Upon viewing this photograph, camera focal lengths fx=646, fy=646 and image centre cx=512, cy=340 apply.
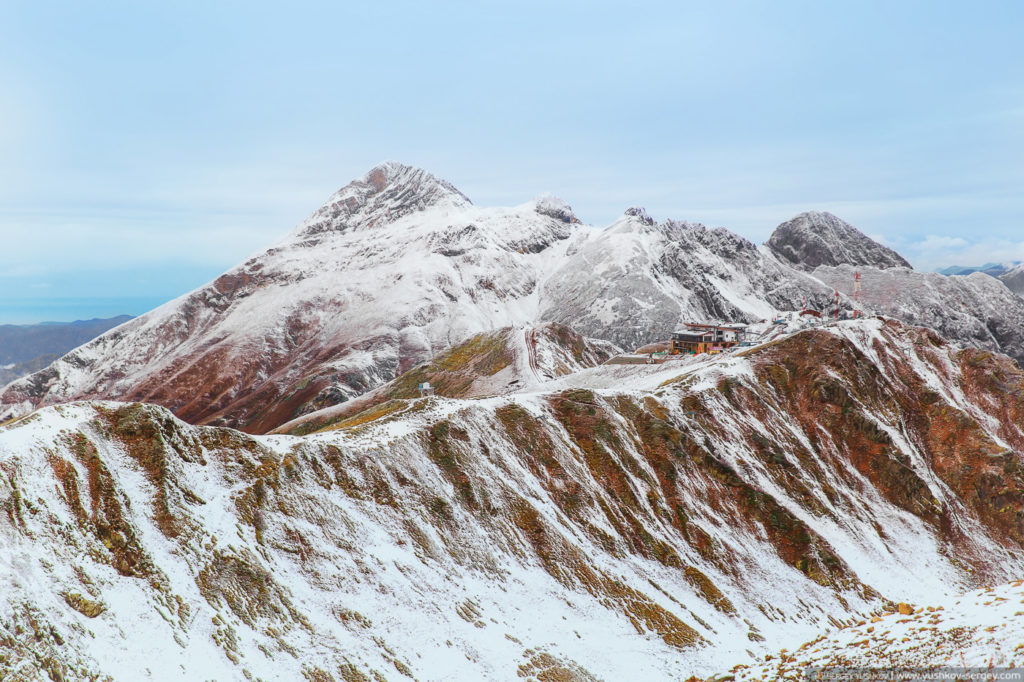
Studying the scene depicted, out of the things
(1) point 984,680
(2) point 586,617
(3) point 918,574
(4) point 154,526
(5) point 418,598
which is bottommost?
(3) point 918,574

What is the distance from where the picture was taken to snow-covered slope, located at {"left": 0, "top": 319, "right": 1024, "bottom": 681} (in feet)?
118

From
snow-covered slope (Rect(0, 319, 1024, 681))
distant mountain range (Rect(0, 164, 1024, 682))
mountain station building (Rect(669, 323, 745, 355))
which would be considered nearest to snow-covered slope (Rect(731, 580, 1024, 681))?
distant mountain range (Rect(0, 164, 1024, 682))

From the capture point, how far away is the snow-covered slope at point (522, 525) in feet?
118

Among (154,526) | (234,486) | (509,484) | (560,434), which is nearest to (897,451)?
(560,434)

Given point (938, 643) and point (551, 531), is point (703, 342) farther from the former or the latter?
point (938, 643)

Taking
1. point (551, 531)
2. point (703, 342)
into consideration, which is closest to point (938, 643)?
point (551, 531)

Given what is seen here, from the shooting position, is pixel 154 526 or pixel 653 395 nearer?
pixel 154 526

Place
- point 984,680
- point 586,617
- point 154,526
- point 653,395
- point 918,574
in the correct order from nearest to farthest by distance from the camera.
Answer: point 984,680, point 154,526, point 586,617, point 918,574, point 653,395

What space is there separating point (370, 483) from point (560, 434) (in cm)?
2562

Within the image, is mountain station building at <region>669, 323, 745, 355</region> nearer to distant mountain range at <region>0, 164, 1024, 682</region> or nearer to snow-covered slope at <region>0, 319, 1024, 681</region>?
distant mountain range at <region>0, 164, 1024, 682</region>

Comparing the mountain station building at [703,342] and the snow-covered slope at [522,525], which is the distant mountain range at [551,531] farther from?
the mountain station building at [703,342]

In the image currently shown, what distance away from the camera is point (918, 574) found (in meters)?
71.2

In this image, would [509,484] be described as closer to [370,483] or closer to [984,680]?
[370,483]

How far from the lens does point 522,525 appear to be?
191 feet
